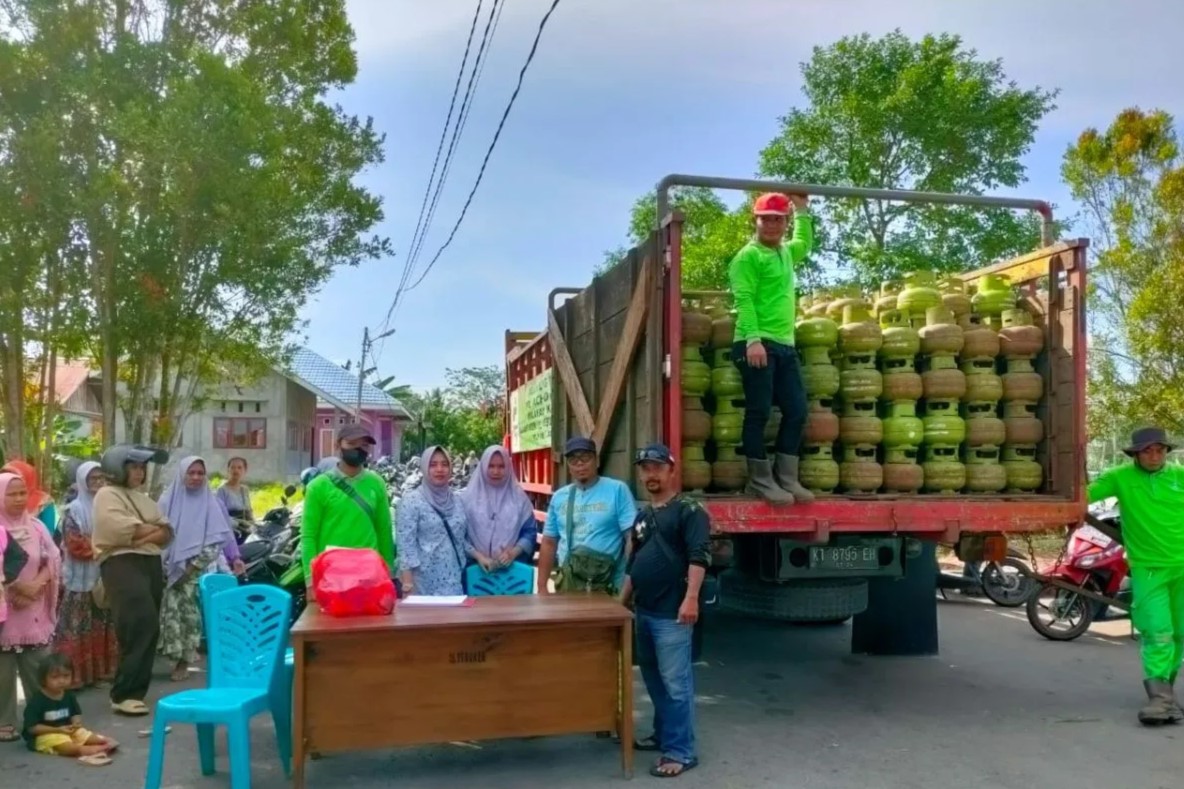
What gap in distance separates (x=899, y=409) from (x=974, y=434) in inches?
17.8

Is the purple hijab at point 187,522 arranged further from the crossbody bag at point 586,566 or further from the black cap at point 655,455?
the black cap at point 655,455

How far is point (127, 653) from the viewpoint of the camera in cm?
562

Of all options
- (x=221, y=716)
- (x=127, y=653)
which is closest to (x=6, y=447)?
(x=127, y=653)

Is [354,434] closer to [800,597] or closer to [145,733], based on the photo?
[145,733]

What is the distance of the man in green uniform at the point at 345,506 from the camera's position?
5.25 meters

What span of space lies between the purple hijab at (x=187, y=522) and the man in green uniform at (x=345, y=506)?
1703 millimetres

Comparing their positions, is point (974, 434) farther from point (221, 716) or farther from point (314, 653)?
point (221, 716)

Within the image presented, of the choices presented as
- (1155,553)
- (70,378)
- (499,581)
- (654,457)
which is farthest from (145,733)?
(70,378)

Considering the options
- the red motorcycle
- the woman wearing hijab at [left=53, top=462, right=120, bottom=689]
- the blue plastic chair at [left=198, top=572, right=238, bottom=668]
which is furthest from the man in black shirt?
the red motorcycle

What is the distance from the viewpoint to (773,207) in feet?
17.4

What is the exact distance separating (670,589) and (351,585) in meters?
1.43

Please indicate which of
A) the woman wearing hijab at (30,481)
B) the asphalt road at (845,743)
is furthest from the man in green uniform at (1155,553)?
the woman wearing hijab at (30,481)

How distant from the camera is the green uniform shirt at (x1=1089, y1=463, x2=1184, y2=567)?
5.53m

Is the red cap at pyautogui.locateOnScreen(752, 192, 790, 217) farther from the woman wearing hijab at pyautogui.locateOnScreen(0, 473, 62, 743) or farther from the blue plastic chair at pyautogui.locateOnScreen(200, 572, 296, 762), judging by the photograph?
the woman wearing hijab at pyautogui.locateOnScreen(0, 473, 62, 743)
